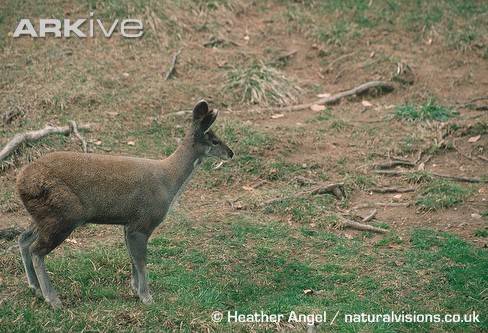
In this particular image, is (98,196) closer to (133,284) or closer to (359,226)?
(133,284)

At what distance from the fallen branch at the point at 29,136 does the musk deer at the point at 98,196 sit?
3223mm

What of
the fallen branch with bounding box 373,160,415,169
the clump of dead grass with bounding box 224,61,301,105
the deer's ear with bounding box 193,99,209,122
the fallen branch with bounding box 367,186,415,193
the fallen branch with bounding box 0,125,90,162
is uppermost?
the deer's ear with bounding box 193,99,209,122

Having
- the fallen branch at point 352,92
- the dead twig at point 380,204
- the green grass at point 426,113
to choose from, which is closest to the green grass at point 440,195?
the dead twig at point 380,204

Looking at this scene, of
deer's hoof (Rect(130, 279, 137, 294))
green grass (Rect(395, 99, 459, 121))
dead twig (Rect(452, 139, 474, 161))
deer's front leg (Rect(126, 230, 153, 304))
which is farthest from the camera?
green grass (Rect(395, 99, 459, 121))

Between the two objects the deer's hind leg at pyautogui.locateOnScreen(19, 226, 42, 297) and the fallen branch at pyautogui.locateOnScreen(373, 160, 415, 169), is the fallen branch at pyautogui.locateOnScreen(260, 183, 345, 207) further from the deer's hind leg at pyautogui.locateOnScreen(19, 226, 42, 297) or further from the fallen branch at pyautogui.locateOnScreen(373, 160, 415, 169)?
the deer's hind leg at pyautogui.locateOnScreen(19, 226, 42, 297)

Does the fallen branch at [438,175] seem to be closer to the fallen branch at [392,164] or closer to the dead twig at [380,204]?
the fallen branch at [392,164]

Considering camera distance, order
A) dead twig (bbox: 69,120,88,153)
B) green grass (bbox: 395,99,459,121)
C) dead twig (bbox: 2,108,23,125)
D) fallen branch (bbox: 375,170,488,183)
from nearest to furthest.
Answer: fallen branch (bbox: 375,170,488,183) < dead twig (bbox: 69,120,88,153) < dead twig (bbox: 2,108,23,125) < green grass (bbox: 395,99,459,121)

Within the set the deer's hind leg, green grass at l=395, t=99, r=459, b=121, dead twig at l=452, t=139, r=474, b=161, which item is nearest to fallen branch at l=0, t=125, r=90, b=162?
the deer's hind leg

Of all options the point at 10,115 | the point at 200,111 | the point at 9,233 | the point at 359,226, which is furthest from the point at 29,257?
the point at 10,115

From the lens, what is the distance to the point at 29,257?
7203mm

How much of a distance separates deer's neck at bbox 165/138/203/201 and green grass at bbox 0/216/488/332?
0.92 m

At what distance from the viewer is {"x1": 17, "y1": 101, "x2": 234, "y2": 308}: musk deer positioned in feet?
22.2

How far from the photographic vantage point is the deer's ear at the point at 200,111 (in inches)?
304

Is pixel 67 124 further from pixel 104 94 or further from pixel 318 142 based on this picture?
pixel 318 142
